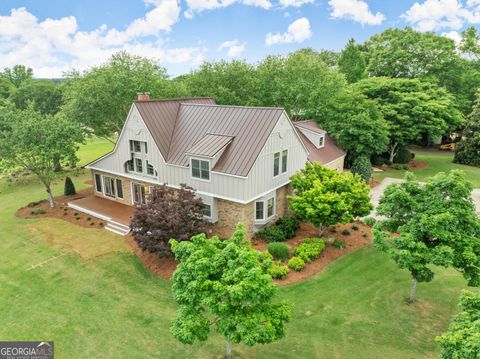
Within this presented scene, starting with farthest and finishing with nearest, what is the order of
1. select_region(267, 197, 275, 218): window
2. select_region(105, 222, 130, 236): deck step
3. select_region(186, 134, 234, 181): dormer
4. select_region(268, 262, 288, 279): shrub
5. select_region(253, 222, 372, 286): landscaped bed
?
select_region(105, 222, 130, 236): deck step, select_region(267, 197, 275, 218): window, select_region(186, 134, 234, 181): dormer, select_region(253, 222, 372, 286): landscaped bed, select_region(268, 262, 288, 279): shrub

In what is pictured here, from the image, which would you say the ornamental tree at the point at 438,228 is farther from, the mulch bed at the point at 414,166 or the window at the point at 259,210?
the mulch bed at the point at 414,166

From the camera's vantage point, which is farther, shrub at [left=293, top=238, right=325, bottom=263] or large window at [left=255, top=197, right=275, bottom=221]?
large window at [left=255, top=197, right=275, bottom=221]

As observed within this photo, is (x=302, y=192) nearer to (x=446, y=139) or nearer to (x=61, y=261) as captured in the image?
(x=61, y=261)

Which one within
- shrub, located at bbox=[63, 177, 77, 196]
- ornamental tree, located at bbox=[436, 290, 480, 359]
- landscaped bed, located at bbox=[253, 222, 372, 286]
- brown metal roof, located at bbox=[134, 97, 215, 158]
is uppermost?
brown metal roof, located at bbox=[134, 97, 215, 158]

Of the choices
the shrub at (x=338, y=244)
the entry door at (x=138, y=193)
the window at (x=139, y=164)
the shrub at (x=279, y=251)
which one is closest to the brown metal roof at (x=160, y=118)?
the window at (x=139, y=164)

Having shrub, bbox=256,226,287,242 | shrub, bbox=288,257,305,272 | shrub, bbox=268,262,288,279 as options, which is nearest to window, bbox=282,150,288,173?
shrub, bbox=256,226,287,242

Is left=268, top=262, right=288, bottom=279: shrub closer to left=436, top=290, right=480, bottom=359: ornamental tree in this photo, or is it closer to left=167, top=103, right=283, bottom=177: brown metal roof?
left=167, top=103, right=283, bottom=177: brown metal roof
